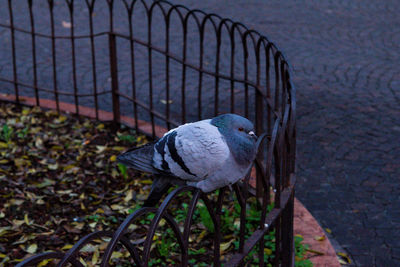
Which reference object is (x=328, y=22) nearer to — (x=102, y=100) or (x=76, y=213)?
(x=102, y=100)

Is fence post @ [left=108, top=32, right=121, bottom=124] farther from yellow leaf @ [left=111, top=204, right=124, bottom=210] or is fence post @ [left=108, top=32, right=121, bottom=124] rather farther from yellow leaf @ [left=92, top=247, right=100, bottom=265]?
yellow leaf @ [left=92, top=247, right=100, bottom=265]

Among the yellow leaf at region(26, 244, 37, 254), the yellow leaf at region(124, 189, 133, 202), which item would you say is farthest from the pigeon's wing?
the yellow leaf at region(124, 189, 133, 202)

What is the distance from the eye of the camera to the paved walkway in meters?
4.89

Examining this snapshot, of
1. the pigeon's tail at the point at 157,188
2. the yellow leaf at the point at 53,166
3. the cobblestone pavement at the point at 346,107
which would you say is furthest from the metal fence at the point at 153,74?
the yellow leaf at the point at 53,166

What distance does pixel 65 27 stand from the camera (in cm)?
971

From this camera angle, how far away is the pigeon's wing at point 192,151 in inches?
119

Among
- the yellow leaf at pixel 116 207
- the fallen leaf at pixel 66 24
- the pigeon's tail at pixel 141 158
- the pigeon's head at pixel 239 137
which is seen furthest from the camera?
the fallen leaf at pixel 66 24

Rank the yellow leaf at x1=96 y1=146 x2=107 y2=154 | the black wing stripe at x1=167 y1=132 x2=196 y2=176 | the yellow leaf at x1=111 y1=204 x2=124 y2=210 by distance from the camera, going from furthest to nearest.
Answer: the yellow leaf at x1=96 y1=146 x2=107 y2=154
the yellow leaf at x1=111 y1=204 x2=124 y2=210
the black wing stripe at x1=167 y1=132 x2=196 y2=176

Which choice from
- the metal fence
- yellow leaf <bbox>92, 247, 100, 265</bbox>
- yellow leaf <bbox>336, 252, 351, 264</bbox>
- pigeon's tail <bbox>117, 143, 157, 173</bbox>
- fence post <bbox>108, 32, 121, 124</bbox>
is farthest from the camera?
fence post <bbox>108, 32, 121, 124</bbox>

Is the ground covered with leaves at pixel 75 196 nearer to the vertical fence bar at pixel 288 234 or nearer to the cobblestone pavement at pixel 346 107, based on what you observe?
the vertical fence bar at pixel 288 234

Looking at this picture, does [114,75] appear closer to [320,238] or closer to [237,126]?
[320,238]

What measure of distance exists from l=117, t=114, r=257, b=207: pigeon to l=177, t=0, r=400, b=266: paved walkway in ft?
5.77

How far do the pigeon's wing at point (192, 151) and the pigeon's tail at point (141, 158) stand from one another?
0.08 m

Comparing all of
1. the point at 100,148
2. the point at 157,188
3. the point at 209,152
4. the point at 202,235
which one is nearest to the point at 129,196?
the point at 202,235
